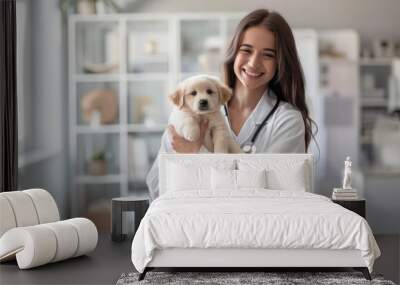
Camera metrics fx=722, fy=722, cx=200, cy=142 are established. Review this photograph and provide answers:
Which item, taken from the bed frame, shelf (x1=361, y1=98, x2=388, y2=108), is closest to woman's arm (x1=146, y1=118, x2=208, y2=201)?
the bed frame

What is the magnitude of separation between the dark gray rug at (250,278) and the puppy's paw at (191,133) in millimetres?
1079

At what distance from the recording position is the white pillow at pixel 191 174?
4.38 m

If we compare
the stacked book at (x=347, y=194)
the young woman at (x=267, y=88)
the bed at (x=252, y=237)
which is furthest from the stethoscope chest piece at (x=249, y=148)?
the bed at (x=252, y=237)

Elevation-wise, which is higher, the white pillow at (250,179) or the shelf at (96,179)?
the white pillow at (250,179)

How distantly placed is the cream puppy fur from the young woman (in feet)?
0.21

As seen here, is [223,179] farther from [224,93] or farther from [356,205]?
[356,205]

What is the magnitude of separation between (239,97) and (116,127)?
8.34 ft

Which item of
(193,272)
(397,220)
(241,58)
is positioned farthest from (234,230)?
(397,220)

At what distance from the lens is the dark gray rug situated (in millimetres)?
3482

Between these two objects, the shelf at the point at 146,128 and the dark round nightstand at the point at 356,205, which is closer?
the dark round nightstand at the point at 356,205

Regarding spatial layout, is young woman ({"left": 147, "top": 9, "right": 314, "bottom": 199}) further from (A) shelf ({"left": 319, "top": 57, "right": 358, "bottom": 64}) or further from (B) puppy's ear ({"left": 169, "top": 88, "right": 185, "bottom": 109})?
(A) shelf ({"left": 319, "top": 57, "right": 358, "bottom": 64})

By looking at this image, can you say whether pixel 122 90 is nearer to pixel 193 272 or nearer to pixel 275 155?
pixel 275 155

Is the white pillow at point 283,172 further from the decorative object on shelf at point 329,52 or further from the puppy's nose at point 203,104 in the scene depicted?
the decorative object on shelf at point 329,52

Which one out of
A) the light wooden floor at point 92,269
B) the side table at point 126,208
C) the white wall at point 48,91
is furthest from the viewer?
the white wall at point 48,91
